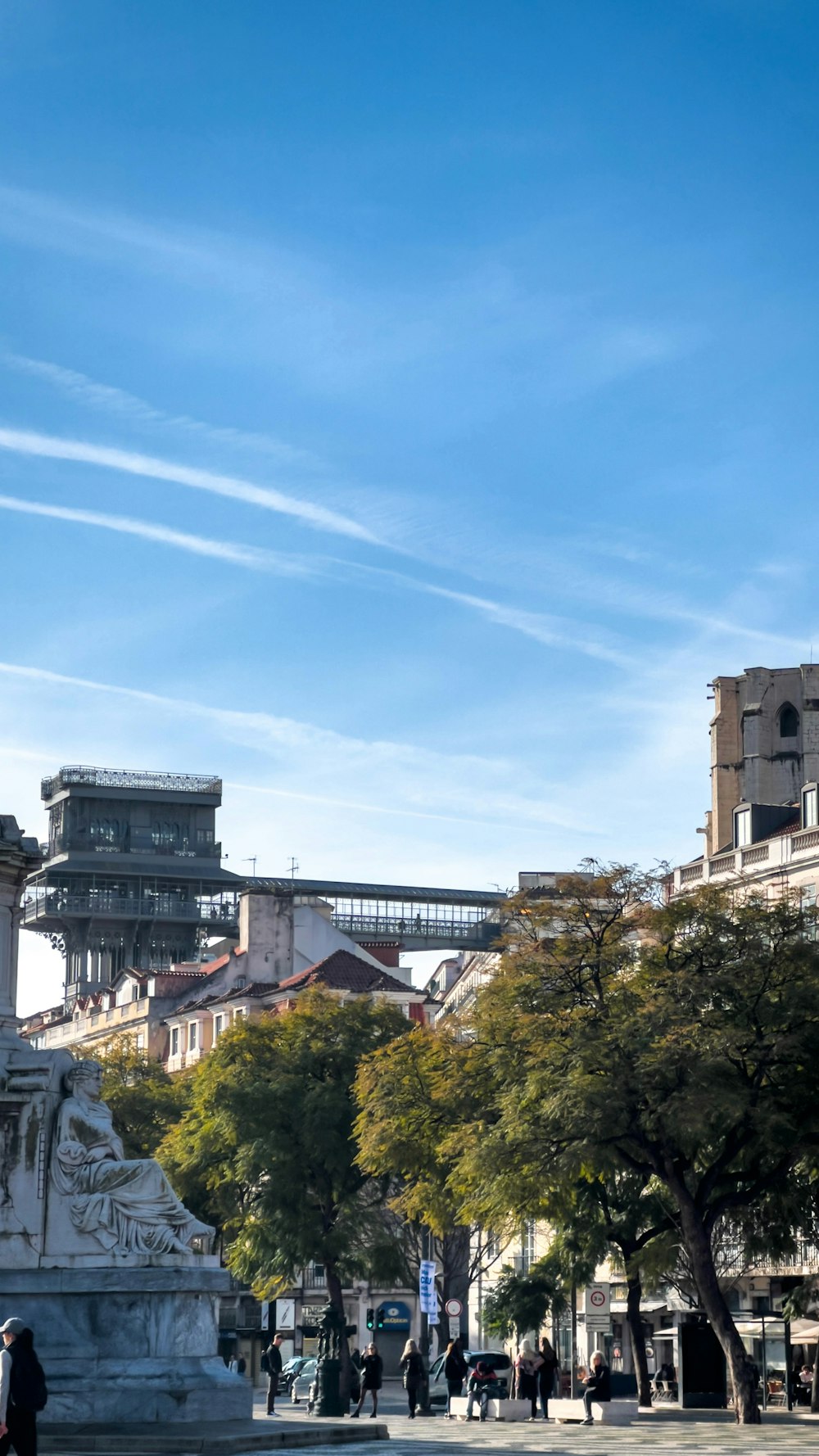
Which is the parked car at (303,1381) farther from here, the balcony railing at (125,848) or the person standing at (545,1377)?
the balcony railing at (125,848)

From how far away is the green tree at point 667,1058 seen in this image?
42.5m

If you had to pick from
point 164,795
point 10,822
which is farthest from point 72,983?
point 10,822

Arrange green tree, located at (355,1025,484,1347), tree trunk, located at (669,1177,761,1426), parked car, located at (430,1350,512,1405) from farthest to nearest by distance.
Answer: parked car, located at (430,1350,512,1405) → green tree, located at (355,1025,484,1347) → tree trunk, located at (669,1177,761,1426)

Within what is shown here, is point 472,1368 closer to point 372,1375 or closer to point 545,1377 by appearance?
point 545,1377

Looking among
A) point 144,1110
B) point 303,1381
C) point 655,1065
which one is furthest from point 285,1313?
point 144,1110

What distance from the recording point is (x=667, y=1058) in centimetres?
4200

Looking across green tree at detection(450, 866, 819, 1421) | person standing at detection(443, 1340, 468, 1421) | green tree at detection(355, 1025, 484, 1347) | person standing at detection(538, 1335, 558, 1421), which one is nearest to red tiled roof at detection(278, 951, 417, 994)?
green tree at detection(355, 1025, 484, 1347)

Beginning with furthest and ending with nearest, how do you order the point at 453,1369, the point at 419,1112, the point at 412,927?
1. the point at 412,927
2. the point at 419,1112
3. the point at 453,1369

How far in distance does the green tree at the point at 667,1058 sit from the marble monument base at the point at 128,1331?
1459 centimetres

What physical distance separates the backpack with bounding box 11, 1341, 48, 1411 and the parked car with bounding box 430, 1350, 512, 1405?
112ft

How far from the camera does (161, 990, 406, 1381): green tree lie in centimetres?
6188

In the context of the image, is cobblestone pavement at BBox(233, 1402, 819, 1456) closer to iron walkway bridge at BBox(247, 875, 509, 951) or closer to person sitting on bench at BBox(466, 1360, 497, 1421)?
person sitting on bench at BBox(466, 1360, 497, 1421)

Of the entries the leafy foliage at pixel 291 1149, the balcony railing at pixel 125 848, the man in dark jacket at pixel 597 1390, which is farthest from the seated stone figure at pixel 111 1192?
the balcony railing at pixel 125 848

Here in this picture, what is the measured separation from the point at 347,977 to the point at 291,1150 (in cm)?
3138
